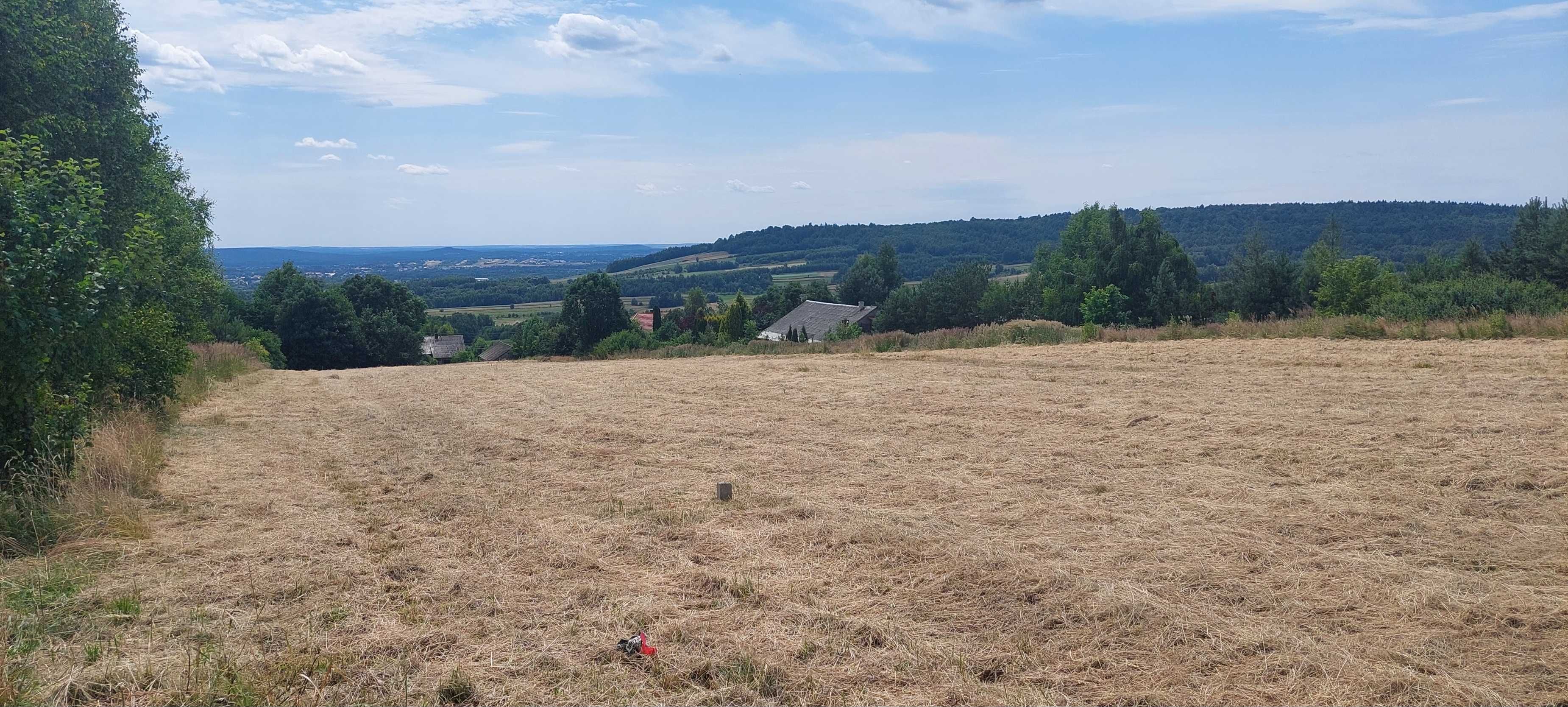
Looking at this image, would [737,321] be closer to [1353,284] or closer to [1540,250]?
[1353,284]

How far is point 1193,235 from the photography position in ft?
413

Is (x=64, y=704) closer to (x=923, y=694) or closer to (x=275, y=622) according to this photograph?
(x=275, y=622)

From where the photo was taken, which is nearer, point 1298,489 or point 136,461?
point 1298,489

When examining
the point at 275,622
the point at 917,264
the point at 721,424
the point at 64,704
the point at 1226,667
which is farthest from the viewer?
the point at 917,264

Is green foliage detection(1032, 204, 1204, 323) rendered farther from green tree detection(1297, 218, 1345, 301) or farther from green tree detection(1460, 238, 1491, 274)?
green tree detection(1460, 238, 1491, 274)

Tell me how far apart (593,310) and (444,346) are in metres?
32.6

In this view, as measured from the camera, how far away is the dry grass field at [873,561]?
167 inches

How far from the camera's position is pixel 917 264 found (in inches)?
5167

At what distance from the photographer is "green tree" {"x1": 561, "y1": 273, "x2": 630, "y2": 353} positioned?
5741 centimetres

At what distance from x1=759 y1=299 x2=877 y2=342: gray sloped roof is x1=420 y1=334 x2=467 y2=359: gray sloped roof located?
2764 centimetres

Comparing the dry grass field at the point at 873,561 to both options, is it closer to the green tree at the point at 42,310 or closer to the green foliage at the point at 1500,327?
the green tree at the point at 42,310

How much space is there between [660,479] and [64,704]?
17.1 ft

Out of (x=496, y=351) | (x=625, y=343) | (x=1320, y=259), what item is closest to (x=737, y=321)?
(x=496, y=351)

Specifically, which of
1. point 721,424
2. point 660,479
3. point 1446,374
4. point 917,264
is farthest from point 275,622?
point 917,264
